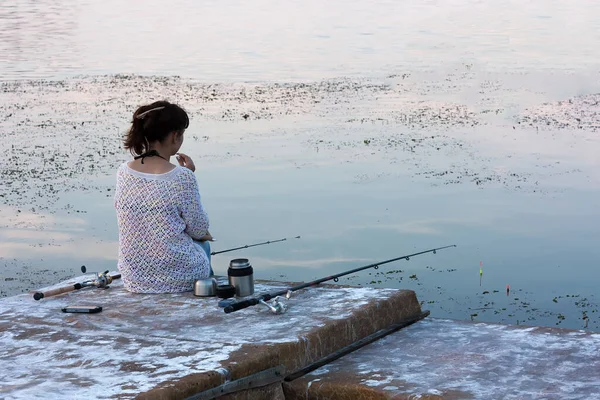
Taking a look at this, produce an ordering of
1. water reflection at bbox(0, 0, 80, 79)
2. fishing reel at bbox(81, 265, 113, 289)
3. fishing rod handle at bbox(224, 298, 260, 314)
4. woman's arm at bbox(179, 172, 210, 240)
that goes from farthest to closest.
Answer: water reflection at bbox(0, 0, 80, 79) → fishing reel at bbox(81, 265, 113, 289) → woman's arm at bbox(179, 172, 210, 240) → fishing rod handle at bbox(224, 298, 260, 314)

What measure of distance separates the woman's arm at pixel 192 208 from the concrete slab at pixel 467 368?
1157mm

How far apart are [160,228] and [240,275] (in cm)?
49

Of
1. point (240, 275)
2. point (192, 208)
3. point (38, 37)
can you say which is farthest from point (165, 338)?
point (38, 37)

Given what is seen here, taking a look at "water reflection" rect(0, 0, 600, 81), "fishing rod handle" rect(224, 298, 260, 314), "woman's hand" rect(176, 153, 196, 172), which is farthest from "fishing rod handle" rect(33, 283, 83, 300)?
"water reflection" rect(0, 0, 600, 81)

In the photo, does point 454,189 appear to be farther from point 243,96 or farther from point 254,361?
point 254,361

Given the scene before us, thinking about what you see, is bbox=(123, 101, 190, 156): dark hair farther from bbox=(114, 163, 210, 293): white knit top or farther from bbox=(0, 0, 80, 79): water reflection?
bbox=(0, 0, 80, 79): water reflection

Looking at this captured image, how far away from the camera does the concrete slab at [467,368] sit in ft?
14.5

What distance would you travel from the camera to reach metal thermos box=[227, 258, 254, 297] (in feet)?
18.5

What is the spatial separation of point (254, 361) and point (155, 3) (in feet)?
136

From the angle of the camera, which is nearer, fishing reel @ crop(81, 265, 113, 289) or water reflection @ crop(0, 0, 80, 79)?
fishing reel @ crop(81, 265, 113, 289)

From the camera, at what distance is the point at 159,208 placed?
5605 millimetres

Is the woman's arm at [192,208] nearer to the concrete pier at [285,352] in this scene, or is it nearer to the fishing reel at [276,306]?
the concrete pier at [285,352]

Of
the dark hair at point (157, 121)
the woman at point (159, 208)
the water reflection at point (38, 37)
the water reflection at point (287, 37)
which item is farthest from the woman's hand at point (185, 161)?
the water reflection at point (38, 37)

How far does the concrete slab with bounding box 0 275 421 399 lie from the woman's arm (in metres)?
0.37
